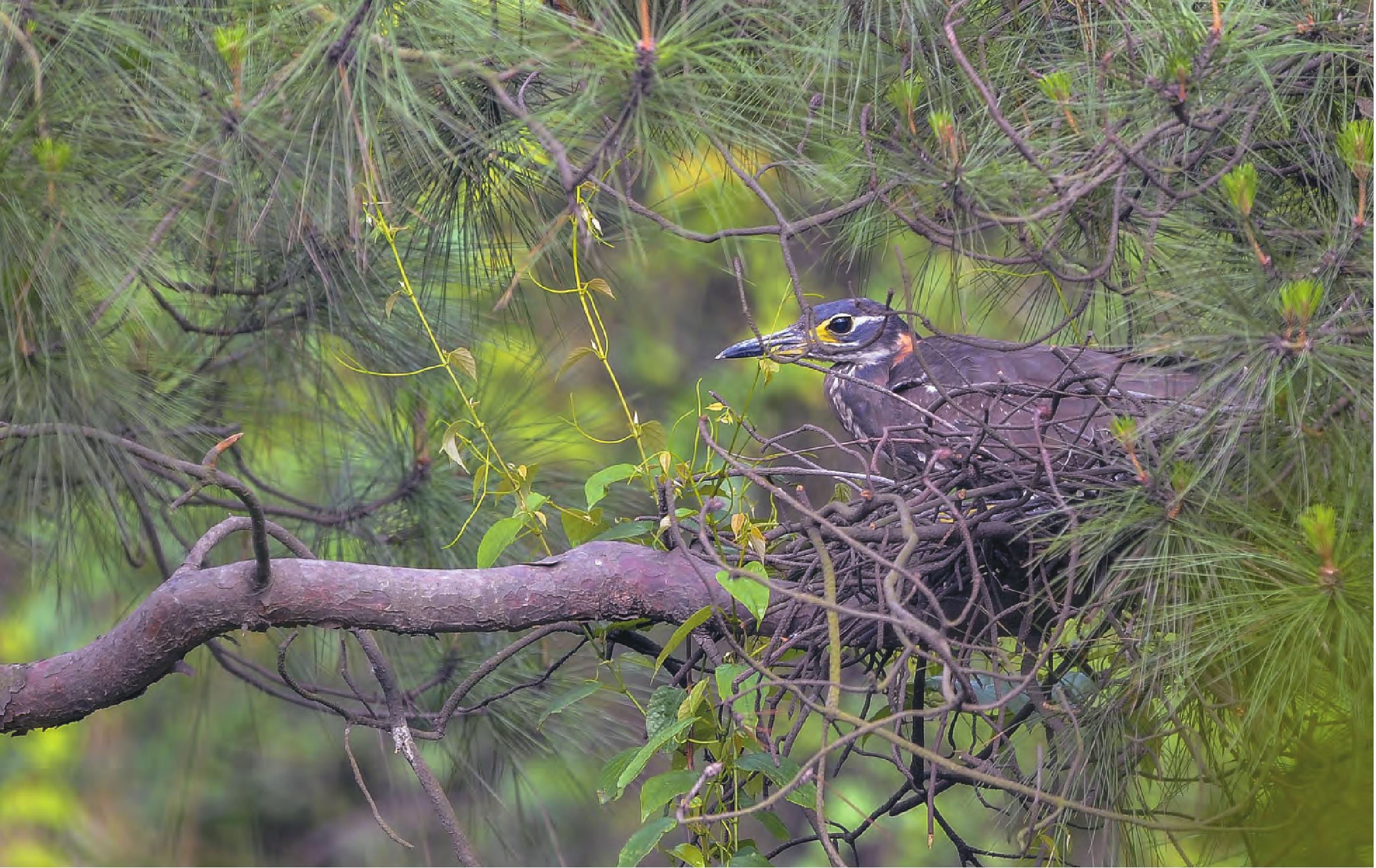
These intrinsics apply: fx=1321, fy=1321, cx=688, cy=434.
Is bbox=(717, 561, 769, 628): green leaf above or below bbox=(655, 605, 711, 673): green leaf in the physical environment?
above

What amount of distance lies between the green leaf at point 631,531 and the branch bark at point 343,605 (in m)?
0.07

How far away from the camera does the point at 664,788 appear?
64.5 inches

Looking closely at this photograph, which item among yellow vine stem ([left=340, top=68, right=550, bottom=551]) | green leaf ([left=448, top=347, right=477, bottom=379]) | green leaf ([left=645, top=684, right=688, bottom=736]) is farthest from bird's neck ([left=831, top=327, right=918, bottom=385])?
green leaf ([left=645, top=684, right=688, bottom=736])

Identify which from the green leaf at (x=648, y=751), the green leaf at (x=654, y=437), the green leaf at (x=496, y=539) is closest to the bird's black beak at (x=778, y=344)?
the green leaf at (x=654, y=437)

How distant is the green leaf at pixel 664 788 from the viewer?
1611 mm

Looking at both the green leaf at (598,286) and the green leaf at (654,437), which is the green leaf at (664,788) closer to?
the green leaf at (654,437)

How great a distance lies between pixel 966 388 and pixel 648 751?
2.27 ft

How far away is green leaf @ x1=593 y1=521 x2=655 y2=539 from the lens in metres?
1.93

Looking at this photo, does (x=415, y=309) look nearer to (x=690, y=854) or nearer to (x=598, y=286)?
(x=598, y=286)

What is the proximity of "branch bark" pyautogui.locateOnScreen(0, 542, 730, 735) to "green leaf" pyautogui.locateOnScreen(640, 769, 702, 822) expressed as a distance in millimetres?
235

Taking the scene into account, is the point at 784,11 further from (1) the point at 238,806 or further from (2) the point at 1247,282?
(1) the point at 238,806

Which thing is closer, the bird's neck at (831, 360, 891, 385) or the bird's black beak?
the bird's black beak

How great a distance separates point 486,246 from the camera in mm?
2273

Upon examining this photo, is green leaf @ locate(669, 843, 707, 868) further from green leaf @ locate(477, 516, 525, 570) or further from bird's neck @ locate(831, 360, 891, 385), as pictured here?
bird's neck @ locate(831, 360, 891, 385)
